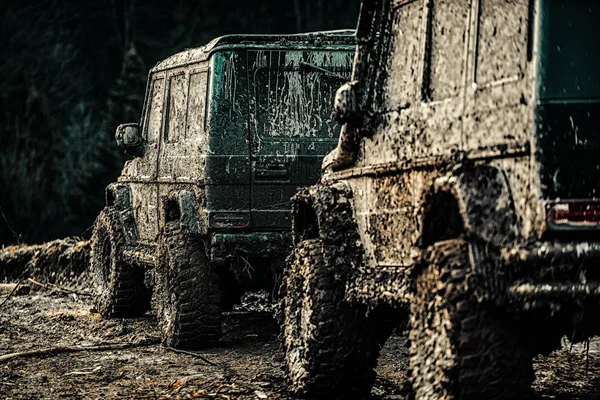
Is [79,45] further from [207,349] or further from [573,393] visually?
[573,393]

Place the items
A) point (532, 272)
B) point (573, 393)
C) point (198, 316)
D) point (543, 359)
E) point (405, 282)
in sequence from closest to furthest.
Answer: point (532, 272) → point (405, 282) → point (573, 393) → point (543, 359) → point (198, 316)

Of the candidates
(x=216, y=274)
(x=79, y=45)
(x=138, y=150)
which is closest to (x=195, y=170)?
(x=216, y=274)

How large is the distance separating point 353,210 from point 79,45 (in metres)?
16.9

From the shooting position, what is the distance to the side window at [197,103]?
9852 mm

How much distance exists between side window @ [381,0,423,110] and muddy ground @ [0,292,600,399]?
62.5 inches

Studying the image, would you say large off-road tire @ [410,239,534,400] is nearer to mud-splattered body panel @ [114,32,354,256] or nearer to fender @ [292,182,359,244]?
fender @ [292,182,359,244]

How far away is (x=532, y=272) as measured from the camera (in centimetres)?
467

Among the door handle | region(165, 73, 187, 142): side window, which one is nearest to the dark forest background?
region(165, 73, 187, 142): side window

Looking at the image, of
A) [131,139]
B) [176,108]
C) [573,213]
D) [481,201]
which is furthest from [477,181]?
[131,139]

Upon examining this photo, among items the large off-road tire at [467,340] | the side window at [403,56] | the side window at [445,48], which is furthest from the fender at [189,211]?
the large off-road tire at [467,340]

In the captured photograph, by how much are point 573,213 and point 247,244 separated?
5.16m

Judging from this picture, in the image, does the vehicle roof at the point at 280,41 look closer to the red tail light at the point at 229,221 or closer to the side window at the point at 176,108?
the side window at the point at 176,108

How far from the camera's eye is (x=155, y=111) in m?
11.6

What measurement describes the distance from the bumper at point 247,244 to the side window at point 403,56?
3140 mm
